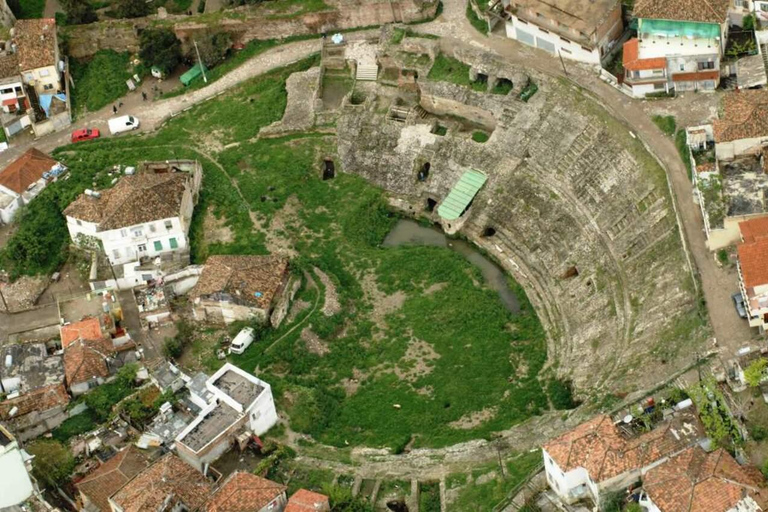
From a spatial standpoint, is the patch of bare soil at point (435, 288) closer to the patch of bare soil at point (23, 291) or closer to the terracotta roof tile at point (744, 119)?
the terracotta roof tile at point (744, 119)

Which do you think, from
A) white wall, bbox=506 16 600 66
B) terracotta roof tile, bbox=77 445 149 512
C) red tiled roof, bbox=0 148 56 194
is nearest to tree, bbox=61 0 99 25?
red tiled roof, bbox=0 148 56 194

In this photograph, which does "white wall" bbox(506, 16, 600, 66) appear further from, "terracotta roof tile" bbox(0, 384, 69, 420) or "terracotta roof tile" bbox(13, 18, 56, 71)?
"terracotta roof tile" bbox(0, 384, 69, 420)

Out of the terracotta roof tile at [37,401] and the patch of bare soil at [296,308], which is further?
the patch of bare soil at [296,308]

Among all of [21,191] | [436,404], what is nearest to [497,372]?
[436,404]

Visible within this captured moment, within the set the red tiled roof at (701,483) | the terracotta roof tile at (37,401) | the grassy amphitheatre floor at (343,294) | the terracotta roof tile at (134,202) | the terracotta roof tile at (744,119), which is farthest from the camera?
the terracotta roof tile at (134,202)

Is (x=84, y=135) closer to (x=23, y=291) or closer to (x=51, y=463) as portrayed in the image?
(x=23, y=291)

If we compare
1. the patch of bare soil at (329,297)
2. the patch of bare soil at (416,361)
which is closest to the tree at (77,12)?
the patch of bare soil at (329,297)
